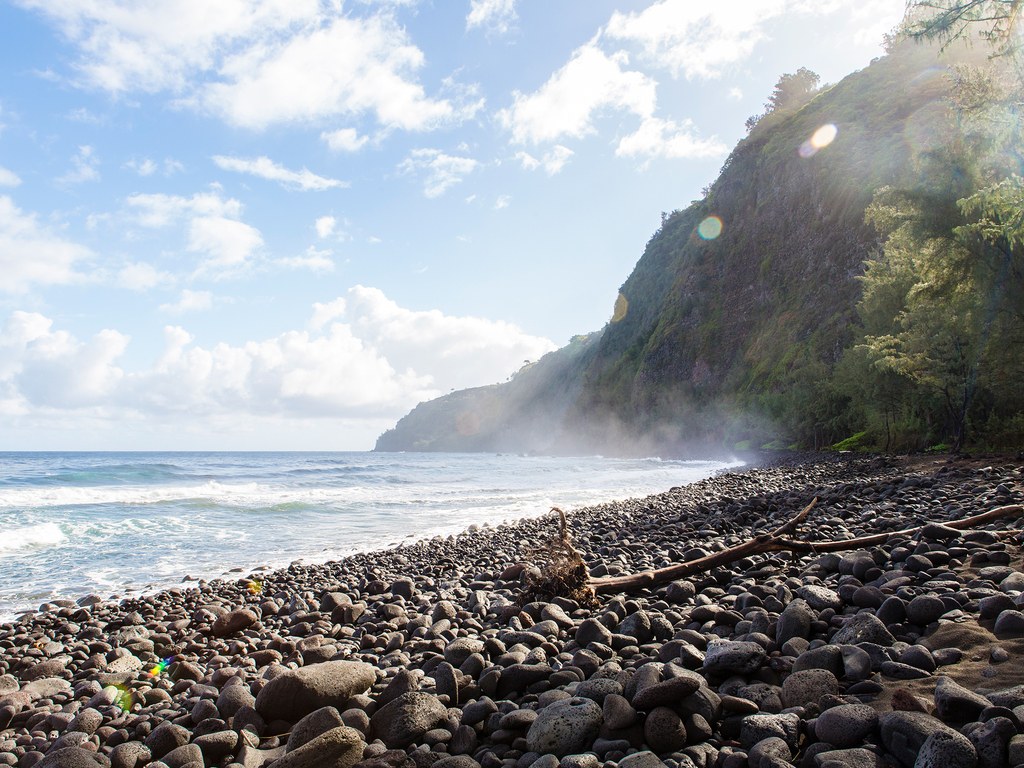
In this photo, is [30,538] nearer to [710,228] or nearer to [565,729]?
[565,729]

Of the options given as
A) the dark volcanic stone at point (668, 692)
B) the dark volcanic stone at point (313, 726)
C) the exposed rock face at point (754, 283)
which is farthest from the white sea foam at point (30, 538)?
the exposed rock face at point (754, 283)

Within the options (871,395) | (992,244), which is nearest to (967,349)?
(992,244)

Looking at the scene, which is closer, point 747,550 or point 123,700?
point 123,700

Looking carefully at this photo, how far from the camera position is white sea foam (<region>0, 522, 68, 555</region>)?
13555 millimetres

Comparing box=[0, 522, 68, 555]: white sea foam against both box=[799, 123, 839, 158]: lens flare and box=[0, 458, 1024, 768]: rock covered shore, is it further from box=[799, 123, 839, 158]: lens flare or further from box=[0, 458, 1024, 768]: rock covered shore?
box=[799, 123, 839, 158]: lens flare

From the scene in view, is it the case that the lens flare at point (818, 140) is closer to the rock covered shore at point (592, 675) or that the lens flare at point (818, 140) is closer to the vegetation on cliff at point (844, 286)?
the vegetation on cliff at point (844, 286)

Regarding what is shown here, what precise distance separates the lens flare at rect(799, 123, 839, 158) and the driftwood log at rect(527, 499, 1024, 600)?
2434 inches

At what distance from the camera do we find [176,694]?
4930 millimetres

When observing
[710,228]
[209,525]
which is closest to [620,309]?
[710,228]

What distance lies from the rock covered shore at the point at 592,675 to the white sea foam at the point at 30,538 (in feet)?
26.6

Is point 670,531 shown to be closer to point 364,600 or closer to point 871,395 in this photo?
point 364,600

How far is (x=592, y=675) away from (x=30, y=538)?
16.1 metres

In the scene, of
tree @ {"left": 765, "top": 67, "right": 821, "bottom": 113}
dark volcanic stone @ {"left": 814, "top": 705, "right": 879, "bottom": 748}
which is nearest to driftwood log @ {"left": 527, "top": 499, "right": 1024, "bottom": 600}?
dark volcanic stone @ {"left": 814, "top": 705, "right": 879, "bottom": 748}

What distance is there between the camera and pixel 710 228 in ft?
233
